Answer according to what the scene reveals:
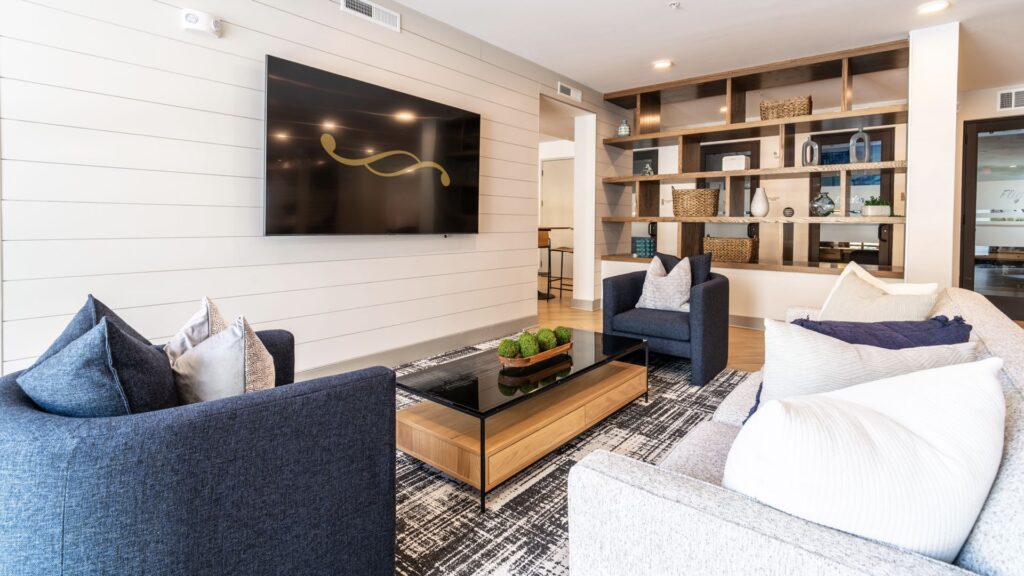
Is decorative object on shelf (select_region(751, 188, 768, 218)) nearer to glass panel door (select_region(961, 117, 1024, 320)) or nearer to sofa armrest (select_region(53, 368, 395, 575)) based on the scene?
glass panel door (select_region(961, 117, 1024, 320))

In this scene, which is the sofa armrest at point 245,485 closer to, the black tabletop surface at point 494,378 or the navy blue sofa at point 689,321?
the black tabletop surface at point 494,378

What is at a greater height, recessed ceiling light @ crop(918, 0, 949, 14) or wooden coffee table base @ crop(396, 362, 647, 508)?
recessed ceiling light @ crop(918, 0, 949, 14)

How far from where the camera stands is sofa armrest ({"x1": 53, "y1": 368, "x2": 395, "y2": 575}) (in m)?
0.98

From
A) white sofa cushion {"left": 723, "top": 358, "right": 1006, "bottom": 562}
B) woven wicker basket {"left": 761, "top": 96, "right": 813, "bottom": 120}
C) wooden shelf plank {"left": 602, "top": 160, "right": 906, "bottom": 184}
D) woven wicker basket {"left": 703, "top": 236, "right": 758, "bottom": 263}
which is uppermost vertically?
woven wicker basket {"left": 761, "top": 96, "right": 813, "bottom": 120}

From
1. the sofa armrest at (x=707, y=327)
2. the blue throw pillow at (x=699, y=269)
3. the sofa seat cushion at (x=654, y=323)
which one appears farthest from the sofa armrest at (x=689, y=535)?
the blue throw pillow at (x=699, y=269)

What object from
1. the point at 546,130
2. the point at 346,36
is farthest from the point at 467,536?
the point at 546,130

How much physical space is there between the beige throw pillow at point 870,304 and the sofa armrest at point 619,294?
4.97 ft

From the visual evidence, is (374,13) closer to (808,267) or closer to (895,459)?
(895,459)

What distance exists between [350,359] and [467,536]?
212 cm

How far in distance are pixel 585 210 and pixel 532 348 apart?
4.16 meters

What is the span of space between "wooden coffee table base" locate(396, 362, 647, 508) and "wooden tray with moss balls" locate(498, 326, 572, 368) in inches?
7.5

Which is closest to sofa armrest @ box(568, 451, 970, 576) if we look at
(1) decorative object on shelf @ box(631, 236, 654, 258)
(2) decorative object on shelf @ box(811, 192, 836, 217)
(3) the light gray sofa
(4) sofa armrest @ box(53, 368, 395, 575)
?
(3) the light gray sofa

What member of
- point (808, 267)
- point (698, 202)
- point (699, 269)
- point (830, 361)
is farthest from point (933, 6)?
point (830, 361)

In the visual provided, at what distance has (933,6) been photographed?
392 cm
